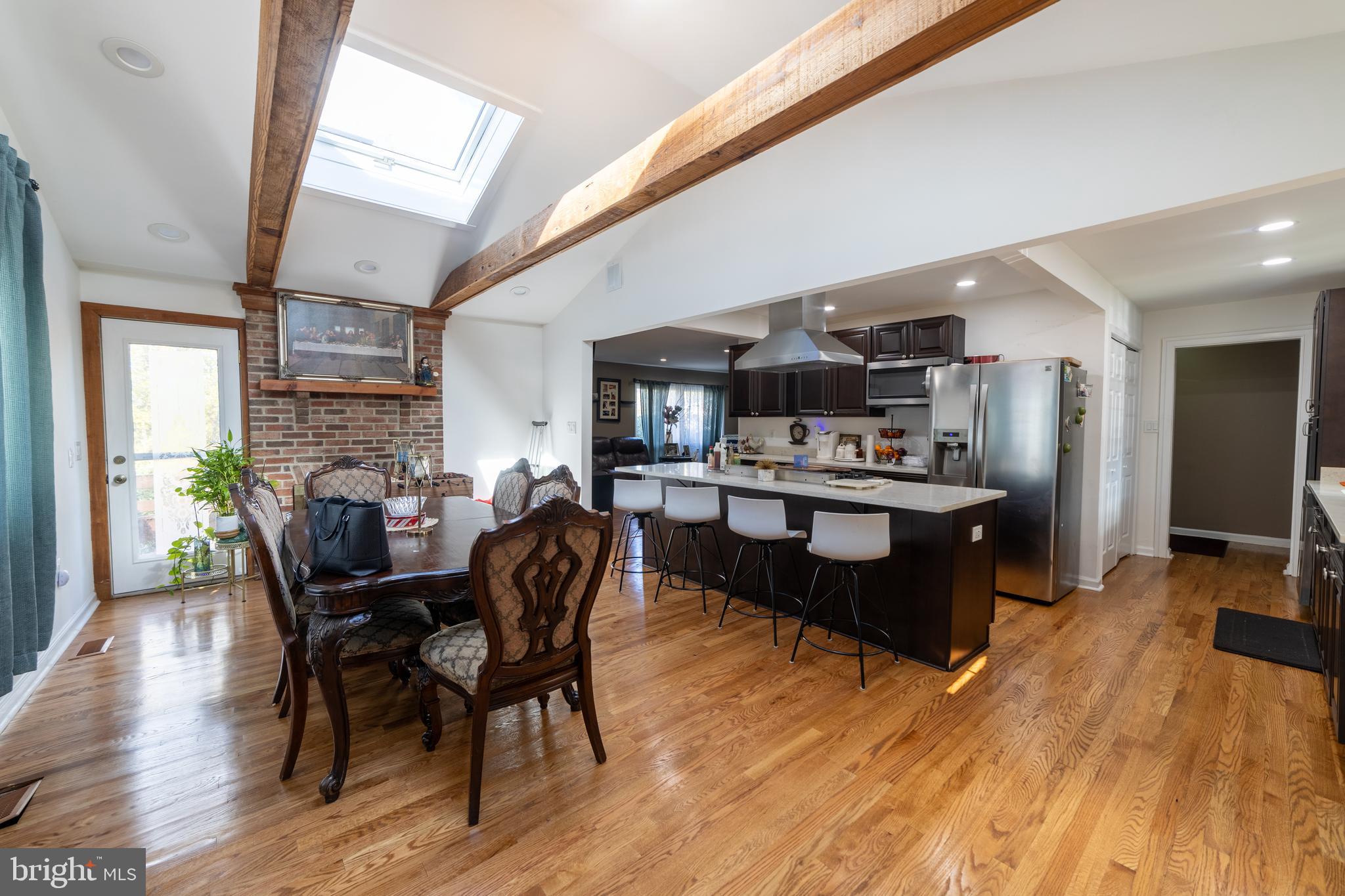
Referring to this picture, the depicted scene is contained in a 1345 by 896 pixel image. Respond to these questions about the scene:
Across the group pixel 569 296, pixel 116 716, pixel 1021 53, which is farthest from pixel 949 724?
pixel 569 296

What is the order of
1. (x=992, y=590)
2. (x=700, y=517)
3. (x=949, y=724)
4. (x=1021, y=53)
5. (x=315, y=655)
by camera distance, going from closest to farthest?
1. (x=315, y=655)
2. (x=1021, y=53)
3. (x=949, y=724)
4. (x=992, y=590)
5. (x=700, y=517)

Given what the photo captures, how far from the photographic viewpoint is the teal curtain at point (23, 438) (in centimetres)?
181

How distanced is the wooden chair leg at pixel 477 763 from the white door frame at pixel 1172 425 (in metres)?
6.23

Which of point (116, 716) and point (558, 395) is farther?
point (558, 395)

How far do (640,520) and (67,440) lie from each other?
351 centimetres

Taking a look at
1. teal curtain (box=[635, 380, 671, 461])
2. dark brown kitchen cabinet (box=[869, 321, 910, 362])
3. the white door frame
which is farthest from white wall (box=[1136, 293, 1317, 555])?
teal curtain (box=[635, 380, 671, 461])

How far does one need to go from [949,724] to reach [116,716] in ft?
11.7

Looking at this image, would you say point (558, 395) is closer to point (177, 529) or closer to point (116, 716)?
point (177, 529)

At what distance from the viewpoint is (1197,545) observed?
562cm

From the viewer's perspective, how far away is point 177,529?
13.5ft

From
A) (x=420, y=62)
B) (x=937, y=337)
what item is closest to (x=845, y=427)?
(x=937, y=337)

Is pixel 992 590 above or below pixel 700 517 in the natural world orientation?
below

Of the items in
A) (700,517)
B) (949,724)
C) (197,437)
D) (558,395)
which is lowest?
(949,724)

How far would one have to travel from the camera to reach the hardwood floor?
1.56m
